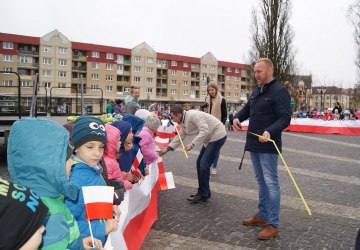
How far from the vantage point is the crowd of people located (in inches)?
54.4

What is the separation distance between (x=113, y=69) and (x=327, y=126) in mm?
69595

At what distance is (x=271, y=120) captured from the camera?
14.7 ft

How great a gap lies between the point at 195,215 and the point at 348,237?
1982 millimetres

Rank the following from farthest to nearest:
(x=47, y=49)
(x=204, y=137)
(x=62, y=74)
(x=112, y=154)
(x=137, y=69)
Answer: (x=137, y=69) → (x=62, y=74) → (x=47, y=49) → (x=204, y=137) → (x=112, y=154)

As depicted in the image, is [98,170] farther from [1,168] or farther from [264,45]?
[264,45]

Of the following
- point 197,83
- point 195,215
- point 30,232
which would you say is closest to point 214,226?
point 195,215

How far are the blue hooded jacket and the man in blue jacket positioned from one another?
9.10 ft

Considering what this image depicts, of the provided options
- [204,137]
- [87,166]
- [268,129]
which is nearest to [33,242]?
[87,166]

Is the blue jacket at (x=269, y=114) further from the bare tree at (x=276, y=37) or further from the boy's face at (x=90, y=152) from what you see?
the bare tree at (x=276, y=37)

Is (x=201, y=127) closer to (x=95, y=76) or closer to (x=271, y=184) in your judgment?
(x=271, y=184)

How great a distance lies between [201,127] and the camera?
5.66 m

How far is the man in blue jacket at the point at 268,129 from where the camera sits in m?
4.33

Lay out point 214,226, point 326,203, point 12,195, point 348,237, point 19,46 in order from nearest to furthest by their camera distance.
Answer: point 12,195 → point 348,237 → point 214,226 → point 326,203 → point 19,46

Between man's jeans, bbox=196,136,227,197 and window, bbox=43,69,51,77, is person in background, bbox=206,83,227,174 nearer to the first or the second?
man's jeans, bbox=196,136,227,197
